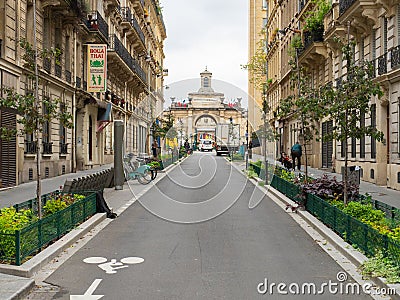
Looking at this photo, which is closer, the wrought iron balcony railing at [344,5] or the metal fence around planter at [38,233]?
the metal fence around planter at [38,233]

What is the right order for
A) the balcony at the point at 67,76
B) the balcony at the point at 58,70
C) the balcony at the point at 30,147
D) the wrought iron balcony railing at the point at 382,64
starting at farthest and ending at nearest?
the balcony at the point at 67,76, the balcony at the point at 58,70, the balcony at the point at 30,147, the wrought iron balcony railing at the point at 382,64

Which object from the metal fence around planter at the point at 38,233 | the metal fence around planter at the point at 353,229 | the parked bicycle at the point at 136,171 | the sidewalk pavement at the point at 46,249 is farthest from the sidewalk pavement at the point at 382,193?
the parked bicycle at the point at 136,171

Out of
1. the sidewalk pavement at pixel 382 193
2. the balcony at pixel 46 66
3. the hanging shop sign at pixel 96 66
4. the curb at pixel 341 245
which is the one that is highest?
the hanging shop sign at pixel 96 66

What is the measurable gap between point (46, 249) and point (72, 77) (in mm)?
22262

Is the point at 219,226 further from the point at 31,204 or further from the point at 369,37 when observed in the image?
the point at 369,37

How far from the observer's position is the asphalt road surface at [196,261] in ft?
22.6

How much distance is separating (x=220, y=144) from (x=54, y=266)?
68.8m

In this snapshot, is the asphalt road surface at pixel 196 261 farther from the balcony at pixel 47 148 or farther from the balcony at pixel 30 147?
the balcony at pixel 47 148

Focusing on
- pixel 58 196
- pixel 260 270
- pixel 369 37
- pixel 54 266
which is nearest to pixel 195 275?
pixel 260 270

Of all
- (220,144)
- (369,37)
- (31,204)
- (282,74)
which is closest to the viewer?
(31,204)

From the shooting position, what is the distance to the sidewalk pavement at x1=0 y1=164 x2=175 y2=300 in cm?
677

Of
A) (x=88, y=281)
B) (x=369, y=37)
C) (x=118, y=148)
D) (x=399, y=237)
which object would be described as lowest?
(x=88, y=281)

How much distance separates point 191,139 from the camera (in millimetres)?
108000

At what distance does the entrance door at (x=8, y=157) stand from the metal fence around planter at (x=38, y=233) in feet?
27.9
